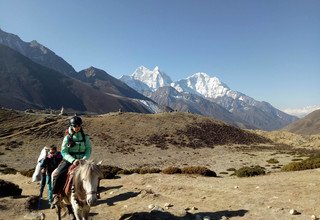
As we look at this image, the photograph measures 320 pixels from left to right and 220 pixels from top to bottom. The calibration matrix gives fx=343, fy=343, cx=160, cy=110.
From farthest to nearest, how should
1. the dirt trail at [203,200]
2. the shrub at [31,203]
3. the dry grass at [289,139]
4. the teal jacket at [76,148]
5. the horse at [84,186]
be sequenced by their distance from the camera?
the dry grass at [289,139] → the shrub at [31,203] → the dirt trail at [203,200] → the teal jacket at [76,148] → the horse at [84,186]

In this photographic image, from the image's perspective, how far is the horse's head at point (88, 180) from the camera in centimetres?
1070

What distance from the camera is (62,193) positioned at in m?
13.4

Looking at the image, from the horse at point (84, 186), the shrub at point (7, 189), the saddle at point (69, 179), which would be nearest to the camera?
the horse at point (84, 186)

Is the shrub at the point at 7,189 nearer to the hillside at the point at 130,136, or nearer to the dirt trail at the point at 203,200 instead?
the dirt trail at the point at 203,200

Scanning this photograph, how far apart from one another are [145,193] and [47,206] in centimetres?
610

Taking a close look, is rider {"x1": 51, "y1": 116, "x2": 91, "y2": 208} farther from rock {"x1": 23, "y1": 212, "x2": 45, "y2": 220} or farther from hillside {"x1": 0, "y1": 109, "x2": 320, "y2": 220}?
rock {"x1": 23, "y1": 212, "x2": 45, "y2": 220}

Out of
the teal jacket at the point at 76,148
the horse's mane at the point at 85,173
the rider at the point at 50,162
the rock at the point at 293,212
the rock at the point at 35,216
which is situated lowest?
the rock at the point at 35,216

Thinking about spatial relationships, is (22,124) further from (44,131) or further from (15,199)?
(15,199)

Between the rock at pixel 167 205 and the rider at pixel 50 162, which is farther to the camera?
the rider at pixel 50 162

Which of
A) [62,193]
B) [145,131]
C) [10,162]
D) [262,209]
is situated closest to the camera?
[62,193]

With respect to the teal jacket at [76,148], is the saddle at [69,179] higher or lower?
lower

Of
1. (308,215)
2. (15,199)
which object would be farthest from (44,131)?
(308,215)

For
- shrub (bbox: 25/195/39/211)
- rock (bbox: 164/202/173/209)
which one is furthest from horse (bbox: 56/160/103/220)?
shrub (bbox: 25/195/39/211)

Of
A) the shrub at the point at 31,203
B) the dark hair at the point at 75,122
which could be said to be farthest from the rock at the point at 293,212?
the shrub at the point at 31,203
